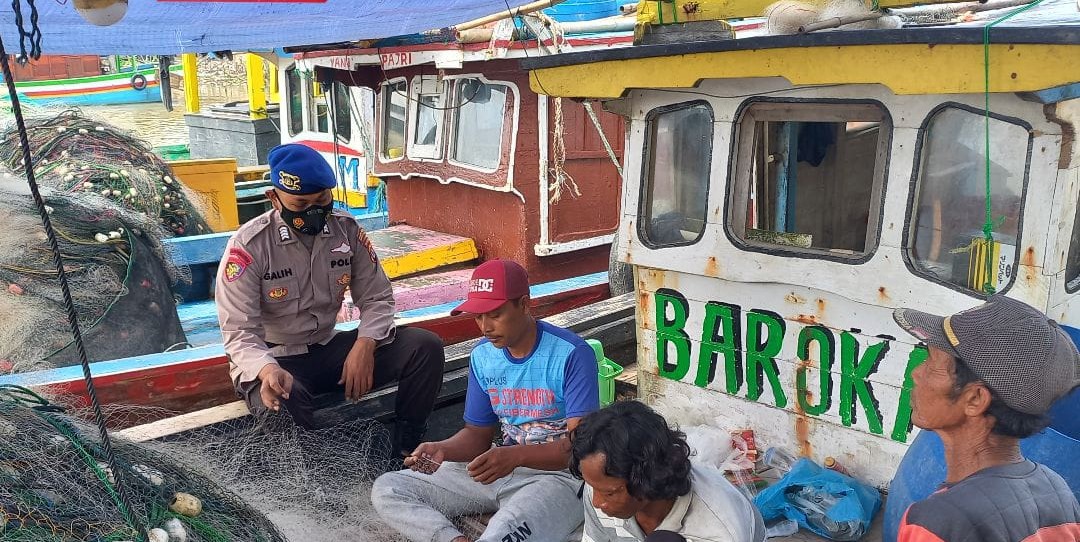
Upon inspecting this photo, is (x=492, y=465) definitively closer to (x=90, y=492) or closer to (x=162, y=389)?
(x=90, y=492)

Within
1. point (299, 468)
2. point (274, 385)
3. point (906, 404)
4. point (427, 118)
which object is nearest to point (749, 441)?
point (906, 404)

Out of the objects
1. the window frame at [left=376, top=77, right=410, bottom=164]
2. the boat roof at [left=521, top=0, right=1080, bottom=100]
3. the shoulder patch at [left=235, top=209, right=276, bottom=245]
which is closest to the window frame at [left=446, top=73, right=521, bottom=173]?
the window frame at [left=376, top=77, right=410, bottom=164]

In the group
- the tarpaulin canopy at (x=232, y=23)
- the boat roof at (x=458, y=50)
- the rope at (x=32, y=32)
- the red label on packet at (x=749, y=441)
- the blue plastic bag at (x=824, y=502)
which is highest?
the tarpaulin canopy at (x=232, y=23)

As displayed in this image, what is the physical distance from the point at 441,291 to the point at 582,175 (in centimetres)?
169

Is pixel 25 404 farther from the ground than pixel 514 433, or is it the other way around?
pixel 25 404

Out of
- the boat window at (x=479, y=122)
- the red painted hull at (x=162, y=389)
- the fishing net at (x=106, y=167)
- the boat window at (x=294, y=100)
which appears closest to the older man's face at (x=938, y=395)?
the red painted hull at (x=162, y=389)

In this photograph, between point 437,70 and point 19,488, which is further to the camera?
point 437,70

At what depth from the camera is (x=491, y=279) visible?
11.3ft

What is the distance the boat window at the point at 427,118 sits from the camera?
7.85 meters

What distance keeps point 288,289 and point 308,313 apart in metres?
0.17

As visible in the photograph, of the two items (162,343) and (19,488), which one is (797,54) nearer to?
(19,488)

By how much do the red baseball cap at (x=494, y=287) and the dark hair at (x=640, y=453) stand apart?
3.12ft

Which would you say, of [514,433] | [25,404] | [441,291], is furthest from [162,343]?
[514,433]

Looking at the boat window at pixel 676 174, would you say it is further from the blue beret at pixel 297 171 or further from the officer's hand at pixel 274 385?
the officer's hand at pixel 274 385
